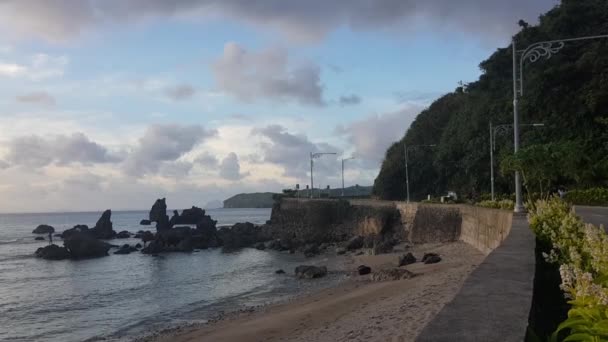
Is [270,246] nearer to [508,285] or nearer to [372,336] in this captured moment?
[372,336]

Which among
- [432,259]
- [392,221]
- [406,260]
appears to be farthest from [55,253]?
[432,259]

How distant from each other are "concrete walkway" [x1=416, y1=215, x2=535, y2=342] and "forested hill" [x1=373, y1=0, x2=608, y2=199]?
19.5 meters

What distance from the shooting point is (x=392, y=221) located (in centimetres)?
5272

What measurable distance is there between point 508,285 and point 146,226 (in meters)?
133

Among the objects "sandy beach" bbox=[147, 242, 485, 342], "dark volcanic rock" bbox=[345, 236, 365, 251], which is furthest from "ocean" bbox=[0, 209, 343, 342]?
"dark volcanic rock" bbox=[345, 236, 365, 251]

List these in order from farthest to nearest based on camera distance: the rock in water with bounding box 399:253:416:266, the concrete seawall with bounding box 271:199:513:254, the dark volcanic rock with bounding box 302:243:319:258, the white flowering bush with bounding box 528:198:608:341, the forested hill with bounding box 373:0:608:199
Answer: the dark volcanic rock with bounding box 302:243:319:258 → the forested hill with bounding box 373:0:608:199 → the rock in water with bounding box 399:253:416:266 → the concrete seawall with bounding box 271:199:513:254 → the white flowering bush with bounding box 528:198:608:341

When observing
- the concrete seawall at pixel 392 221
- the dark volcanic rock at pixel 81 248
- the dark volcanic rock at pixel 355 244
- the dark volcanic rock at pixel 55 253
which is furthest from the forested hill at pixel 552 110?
the dark volcanic rock at pixel 55 253

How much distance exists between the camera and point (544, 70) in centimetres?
4306

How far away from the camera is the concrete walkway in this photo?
389 cm

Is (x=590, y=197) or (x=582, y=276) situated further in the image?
(x=590, y=197)

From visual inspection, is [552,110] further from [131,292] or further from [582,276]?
[582,276]

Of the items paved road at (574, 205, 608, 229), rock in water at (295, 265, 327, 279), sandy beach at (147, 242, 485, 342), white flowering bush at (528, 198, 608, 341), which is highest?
white flowering bush at (528, 198, 608, 341)

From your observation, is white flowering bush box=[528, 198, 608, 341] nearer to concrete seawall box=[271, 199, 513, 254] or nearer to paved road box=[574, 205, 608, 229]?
paved road box=[574, 205, 608, 229]

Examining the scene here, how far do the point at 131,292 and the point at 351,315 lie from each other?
19085 millimetres
